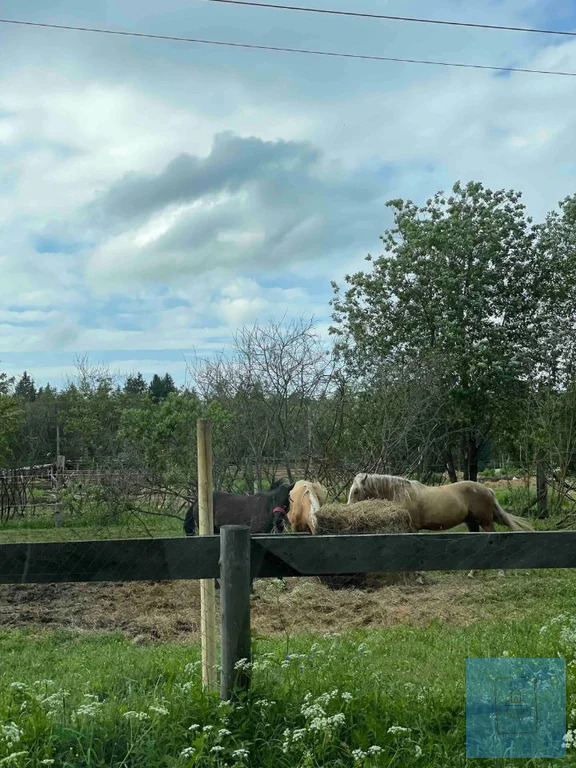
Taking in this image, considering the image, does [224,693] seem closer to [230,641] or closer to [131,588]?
Result: [230,641]

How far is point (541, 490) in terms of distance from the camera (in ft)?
57.6

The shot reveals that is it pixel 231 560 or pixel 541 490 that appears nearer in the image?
pixel 231 560

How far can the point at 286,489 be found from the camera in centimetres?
1186

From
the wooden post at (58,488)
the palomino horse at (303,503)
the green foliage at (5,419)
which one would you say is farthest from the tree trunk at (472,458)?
the green foliage at (5,419)

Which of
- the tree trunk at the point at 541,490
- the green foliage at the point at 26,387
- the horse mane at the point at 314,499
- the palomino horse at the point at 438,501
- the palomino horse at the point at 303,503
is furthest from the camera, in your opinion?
the green foliage at the point at 26,387

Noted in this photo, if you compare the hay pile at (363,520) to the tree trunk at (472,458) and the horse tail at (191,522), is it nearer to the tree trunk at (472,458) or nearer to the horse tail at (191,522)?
the horse tail at (191,522)

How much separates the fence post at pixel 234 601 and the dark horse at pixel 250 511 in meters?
7.88

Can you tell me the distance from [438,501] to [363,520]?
2208mm

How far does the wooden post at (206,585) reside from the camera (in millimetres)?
3783

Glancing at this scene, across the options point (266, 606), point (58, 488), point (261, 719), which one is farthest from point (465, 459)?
point (261, 719)

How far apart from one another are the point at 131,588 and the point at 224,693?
6815 millimetres

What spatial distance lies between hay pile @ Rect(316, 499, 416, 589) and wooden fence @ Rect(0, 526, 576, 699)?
702 cm

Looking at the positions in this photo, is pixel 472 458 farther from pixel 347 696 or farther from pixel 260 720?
pixel 260 720

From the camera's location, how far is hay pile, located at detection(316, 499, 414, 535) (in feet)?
34.7
